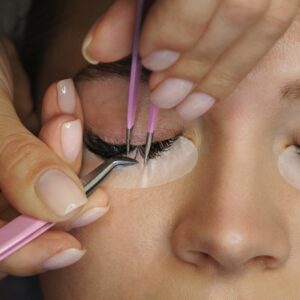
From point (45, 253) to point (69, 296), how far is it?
0.17m

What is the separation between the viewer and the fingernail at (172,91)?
1.96ft

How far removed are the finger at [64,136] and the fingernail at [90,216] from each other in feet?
0.27

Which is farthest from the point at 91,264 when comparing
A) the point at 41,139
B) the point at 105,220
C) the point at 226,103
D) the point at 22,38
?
the point at 22,38

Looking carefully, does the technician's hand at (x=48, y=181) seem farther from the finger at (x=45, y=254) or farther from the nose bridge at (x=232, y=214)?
the nose bridge at (x=232, y=214)

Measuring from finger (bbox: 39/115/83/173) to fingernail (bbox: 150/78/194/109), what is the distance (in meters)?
0.21

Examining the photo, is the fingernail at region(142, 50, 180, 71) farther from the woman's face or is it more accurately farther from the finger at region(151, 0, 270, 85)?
the woman's face

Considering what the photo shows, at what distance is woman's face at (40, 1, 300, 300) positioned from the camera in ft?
2.51

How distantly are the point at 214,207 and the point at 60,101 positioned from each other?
0.29 m

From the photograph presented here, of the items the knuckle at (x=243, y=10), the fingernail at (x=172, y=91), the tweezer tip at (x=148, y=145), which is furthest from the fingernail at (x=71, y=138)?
the knuckle at (x=243, y=10)

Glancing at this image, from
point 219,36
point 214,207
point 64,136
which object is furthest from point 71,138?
point 219,36

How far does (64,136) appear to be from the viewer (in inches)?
31.8

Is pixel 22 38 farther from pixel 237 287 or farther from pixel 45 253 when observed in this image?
pixel 237 287

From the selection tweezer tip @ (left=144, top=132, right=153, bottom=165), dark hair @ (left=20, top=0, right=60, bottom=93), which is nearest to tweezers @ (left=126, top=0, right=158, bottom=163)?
tweezer tip @ (left=144, top=132, right=153, bottom=165)

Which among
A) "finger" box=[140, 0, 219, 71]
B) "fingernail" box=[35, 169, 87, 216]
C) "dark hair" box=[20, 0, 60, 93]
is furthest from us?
"dark hair" box=[20, 0, 60, 93]
